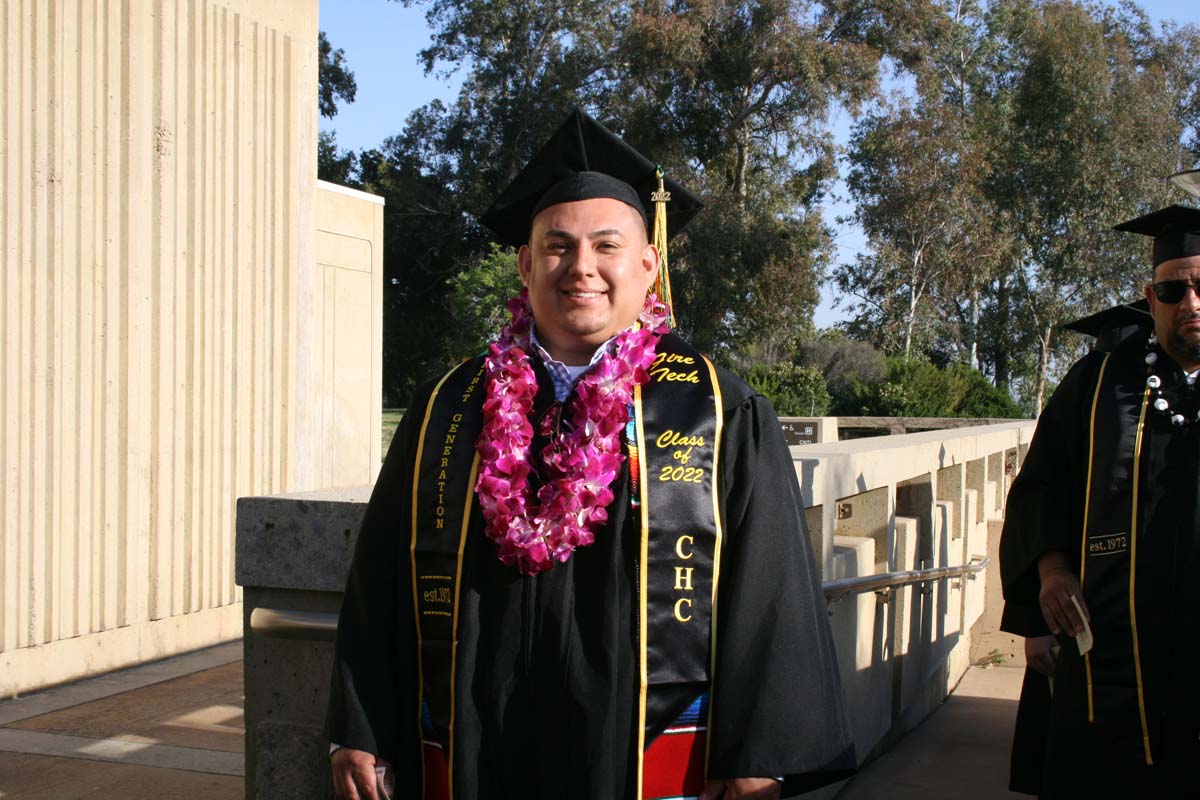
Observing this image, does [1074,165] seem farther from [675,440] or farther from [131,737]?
[675,440]

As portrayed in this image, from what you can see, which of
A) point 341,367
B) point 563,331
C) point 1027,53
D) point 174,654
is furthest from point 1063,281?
point 563,331

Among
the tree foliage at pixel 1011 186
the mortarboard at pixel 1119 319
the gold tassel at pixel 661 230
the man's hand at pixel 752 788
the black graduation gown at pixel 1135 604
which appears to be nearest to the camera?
the man's hand at pixel 752 788

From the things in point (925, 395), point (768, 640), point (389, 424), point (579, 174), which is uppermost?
point (579, 174)

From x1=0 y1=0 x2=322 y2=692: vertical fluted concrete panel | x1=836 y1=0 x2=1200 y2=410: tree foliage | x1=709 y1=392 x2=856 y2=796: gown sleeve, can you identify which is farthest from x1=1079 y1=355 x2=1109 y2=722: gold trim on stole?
x1=836 y1=0 x2=1200 y2=410: tree foliage

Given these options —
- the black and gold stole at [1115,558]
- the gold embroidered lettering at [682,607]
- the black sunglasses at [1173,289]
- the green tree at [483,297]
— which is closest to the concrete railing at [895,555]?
the black and gold stole at [1115,558]

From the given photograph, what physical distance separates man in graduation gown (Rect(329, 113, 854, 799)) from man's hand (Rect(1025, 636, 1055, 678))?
5.43 ft

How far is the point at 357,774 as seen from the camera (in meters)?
2.44

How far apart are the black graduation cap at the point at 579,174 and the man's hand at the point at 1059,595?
1.76m

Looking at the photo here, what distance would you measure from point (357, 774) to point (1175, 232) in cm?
280

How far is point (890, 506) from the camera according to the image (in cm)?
568

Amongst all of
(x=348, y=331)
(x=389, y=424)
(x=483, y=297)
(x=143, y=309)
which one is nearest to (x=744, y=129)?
(x=483, y=297)

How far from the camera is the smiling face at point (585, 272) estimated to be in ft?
8.32

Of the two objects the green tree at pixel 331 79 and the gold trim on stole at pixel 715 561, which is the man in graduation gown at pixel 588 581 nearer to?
the gold trim on stole at pixel 715 561

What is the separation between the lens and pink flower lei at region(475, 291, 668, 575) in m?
2.37
